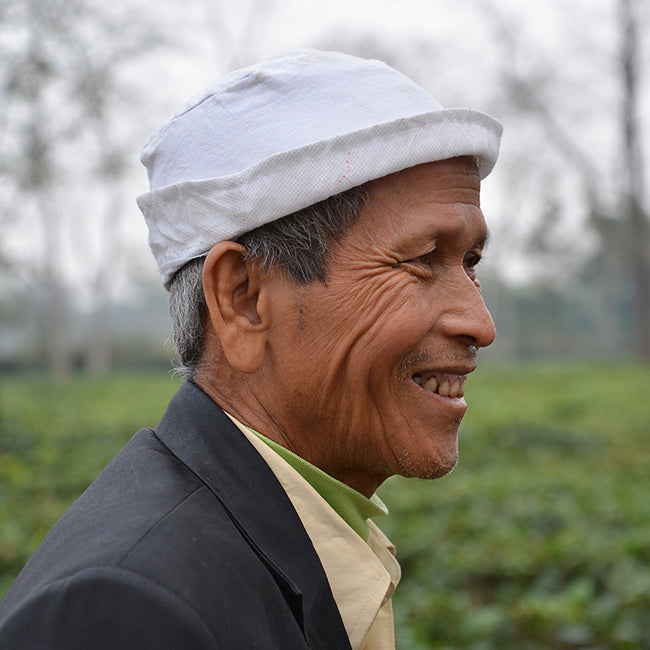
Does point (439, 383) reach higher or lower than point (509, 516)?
higher

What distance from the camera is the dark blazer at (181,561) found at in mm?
1097

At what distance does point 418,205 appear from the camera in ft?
5.31

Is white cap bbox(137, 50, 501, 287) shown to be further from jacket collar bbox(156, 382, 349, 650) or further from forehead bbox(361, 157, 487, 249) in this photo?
jacket collar bbox(156, 382, 349, 650)

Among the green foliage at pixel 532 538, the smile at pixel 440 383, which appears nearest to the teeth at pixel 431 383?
the smile at pixel 440 383

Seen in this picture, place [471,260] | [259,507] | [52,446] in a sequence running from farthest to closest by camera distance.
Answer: [52,446] < [471,260] < [259,507]

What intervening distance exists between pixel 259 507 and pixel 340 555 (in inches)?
8.3

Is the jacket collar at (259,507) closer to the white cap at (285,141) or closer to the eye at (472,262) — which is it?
the white cap at (285,141)

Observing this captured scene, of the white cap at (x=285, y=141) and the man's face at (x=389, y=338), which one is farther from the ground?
the white cap at (x=285, y=141)

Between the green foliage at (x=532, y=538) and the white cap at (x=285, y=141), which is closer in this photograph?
the white cap at (x=285, y=141)

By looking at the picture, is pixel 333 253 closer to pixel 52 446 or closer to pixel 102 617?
pixel 102 617

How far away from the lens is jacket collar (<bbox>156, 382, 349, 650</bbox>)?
1.38m

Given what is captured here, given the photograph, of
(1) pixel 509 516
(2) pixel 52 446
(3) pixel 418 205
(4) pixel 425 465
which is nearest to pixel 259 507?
(4) pixel 425 465

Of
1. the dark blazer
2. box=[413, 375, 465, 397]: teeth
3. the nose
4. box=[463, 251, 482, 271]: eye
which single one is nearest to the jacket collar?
the dark blazer

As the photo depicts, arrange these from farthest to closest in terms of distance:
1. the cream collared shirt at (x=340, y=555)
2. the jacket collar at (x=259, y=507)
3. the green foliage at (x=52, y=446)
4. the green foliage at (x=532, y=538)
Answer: the green foliage at (x=52, y=446)
the green foliage at (x=532, y=538)
the cream collared shirt at (x=340, y=555)
the jacket collar at (x=259, y=507)
